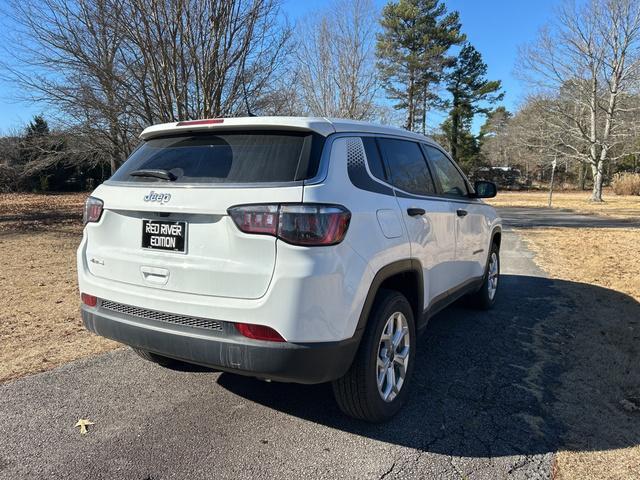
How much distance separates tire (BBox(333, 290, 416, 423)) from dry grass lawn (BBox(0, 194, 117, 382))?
98.2 inches

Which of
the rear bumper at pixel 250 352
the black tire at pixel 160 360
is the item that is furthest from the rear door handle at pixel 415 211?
the black tire at pixel 160 360

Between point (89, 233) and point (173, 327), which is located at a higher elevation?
point (89, 233)

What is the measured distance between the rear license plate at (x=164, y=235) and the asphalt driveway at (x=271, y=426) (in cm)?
114

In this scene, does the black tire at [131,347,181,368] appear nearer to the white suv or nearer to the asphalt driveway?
the asphalt driveway

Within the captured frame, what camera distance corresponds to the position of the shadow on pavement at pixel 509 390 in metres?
2.93

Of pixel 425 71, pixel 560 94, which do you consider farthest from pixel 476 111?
pixel 560 94

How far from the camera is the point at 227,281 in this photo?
99.6 inches

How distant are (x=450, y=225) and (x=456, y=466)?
6.52ft

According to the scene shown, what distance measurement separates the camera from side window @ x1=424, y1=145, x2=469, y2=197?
4219 mm

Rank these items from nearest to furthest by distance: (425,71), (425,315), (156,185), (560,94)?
(156,185), (425,315), (560,94), (425,71)

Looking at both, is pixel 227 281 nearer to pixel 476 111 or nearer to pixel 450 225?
pixel 450 225

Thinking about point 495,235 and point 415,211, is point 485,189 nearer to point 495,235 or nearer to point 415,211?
point 495,235

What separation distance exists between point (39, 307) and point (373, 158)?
433 centimetres

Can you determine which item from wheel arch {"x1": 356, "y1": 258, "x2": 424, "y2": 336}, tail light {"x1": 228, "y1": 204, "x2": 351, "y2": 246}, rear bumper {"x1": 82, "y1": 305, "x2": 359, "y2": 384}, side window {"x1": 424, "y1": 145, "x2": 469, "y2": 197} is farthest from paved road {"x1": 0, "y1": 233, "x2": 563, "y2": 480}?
side window {"x1": 424, "y1": 145, "x2": 469, "y2": 197}
